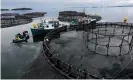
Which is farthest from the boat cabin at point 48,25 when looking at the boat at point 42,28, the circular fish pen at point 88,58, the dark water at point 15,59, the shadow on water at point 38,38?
the circular fish pen at point 88,58

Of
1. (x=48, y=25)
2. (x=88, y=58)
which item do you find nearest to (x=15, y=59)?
(x=88, y=58)

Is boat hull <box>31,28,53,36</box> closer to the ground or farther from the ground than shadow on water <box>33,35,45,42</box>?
farther from the ground

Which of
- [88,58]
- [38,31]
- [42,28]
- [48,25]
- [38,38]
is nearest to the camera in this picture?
[88,58]

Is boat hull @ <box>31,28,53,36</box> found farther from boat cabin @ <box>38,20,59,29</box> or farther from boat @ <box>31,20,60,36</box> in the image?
boat cabin @ <box>38,20,59,29</box>

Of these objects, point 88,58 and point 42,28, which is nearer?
point 88,58

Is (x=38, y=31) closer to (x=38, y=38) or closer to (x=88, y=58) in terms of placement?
(x=38, y=38)

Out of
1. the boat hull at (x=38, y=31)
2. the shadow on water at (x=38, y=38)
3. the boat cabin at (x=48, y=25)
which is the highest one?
the boat cabin at (x=48, y=25)

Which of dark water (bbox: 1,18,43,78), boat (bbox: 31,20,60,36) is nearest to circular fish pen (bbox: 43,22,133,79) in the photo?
dark water (bbox: 1,18,43,78)

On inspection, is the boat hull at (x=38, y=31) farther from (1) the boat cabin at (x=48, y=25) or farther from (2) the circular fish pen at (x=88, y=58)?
(2) the circular fish pen at (x=88, y=58)

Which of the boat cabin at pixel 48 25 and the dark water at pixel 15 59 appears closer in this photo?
the dark water at pixel 15 59

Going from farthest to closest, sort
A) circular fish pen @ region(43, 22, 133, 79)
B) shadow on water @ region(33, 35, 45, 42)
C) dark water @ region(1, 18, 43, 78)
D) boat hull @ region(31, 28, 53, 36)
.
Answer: boat hull @ region(31, 28, 53, 36) < shadow on water @ region(33, 35, 45, 42) < dark water @ region(1, 18, 43, 78) < circular fish pen @ region(43, 22, 133, 79)

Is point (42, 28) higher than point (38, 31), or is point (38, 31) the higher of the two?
point (42, 28)
